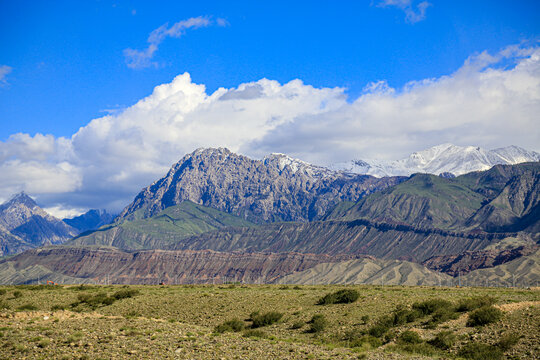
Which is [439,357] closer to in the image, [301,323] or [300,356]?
[300,356]

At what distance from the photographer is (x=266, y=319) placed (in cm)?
6166

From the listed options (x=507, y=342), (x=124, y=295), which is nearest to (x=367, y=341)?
(x=507, y=342)

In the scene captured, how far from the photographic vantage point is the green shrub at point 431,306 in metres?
56.9

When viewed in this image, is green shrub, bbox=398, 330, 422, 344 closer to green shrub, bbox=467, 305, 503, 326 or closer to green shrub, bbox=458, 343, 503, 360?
green shrub, bbox=458, 343, 503, 360

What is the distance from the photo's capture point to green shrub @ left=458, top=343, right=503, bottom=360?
141ft

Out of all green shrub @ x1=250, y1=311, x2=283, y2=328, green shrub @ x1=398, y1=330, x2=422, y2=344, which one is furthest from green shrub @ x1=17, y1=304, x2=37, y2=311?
green shrub @ x1=398, y1=330, x2=422, y2=344

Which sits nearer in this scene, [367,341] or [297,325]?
[367,341]

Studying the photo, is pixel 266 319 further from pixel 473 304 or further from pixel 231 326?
pixel 473 304

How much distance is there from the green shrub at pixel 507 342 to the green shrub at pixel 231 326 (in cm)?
2563

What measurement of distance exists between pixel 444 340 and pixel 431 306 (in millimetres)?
10237

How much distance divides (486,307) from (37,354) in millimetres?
37837

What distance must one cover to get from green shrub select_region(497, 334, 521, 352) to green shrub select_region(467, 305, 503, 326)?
4.64m

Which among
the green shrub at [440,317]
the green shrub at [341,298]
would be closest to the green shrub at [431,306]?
the green shrub at [440,317]

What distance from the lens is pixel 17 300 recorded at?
80812 millimetres
